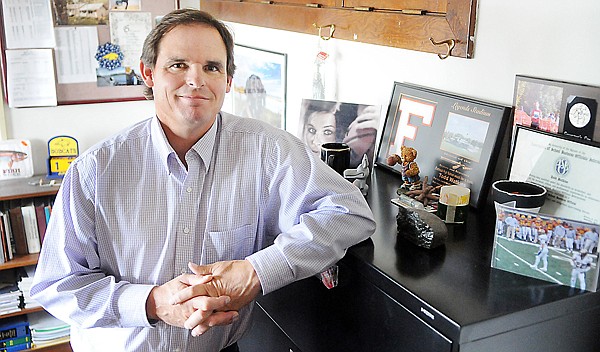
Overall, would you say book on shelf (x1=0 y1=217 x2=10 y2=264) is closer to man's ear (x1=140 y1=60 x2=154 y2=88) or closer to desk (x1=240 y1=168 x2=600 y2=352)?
man's ear (x1=140 y1=60 x2=154 y2=88)

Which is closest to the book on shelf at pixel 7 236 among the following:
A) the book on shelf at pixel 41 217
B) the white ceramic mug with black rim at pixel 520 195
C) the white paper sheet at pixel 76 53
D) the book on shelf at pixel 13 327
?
the book on shelf at pixel 41 217

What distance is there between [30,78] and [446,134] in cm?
209

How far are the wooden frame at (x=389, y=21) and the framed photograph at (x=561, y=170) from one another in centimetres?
31

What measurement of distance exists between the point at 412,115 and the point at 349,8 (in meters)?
0.44

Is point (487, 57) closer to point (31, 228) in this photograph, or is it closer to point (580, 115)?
point (580, 115)

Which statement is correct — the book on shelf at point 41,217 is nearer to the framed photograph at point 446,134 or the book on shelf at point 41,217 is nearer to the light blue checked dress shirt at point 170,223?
the light blue checked dress shirt at point 170,223

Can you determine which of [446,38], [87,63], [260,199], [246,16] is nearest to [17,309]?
[87,63]

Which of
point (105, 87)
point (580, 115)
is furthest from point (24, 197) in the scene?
point (580, 115)

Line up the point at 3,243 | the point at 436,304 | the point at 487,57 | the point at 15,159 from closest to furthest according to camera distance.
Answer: the point at 436,304 < the point at 487,57 < the point at 3,243 < the point at 15,159

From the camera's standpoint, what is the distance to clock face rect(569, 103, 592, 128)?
1250mm

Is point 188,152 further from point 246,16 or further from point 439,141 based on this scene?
point 246,16

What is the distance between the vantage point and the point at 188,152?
1.38m

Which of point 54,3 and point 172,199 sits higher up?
point 54,3

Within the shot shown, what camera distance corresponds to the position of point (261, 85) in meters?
2.55
